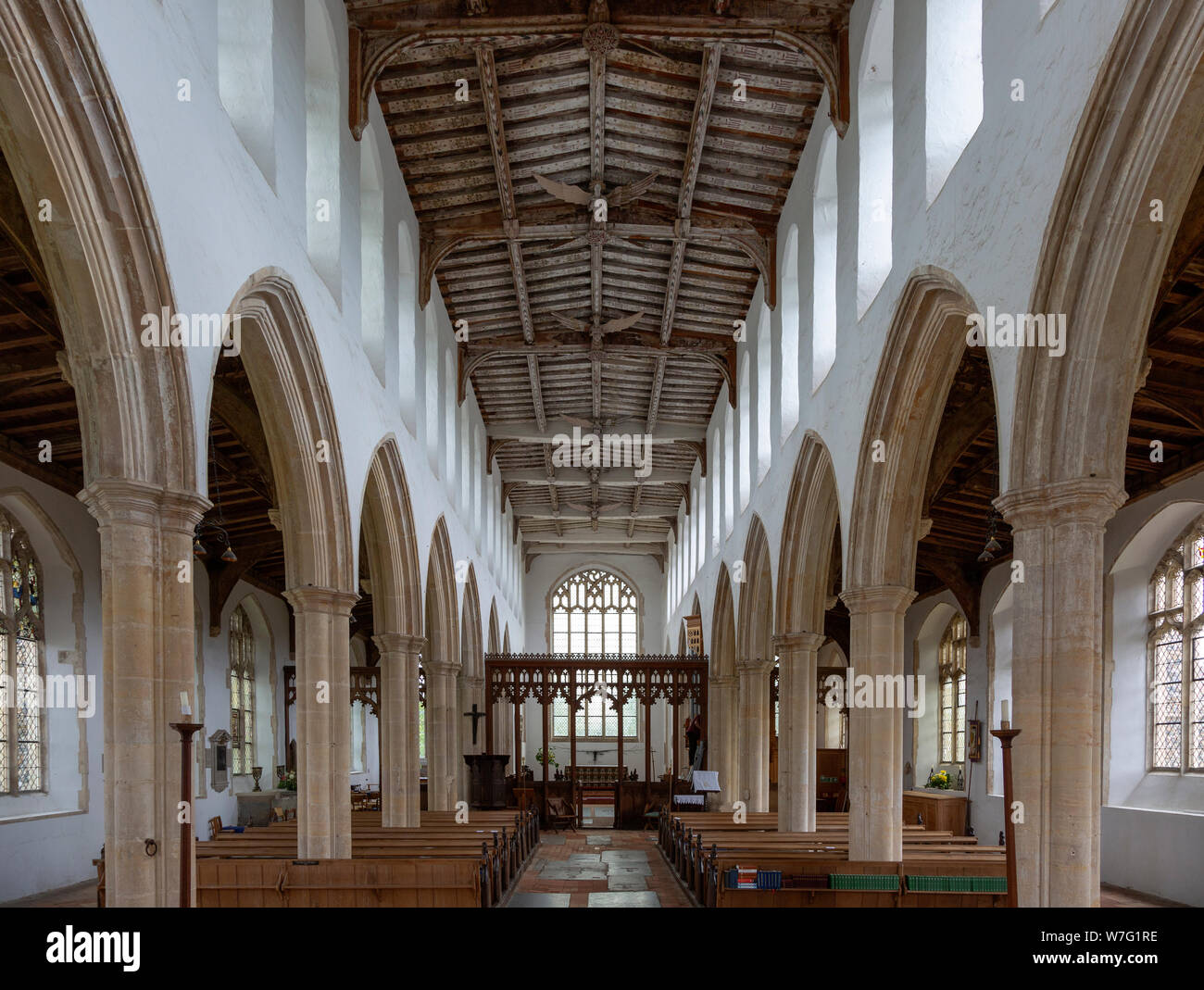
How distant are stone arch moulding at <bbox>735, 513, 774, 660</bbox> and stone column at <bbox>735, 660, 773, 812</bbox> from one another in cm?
22

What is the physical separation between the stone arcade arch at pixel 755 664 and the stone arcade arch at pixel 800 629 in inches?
101

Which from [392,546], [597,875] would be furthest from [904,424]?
[597,875]

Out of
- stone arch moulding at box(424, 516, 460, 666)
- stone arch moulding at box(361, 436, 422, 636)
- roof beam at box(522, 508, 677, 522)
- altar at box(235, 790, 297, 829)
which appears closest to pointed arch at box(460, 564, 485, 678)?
stone arch moulding at box(424, 516, 460, 666)

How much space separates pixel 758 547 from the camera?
1656 centimetres

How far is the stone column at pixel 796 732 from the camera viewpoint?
13.6 meters

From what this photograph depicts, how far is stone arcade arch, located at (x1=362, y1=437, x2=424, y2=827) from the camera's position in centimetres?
1316

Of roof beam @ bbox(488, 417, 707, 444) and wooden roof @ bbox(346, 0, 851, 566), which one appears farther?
roof beam @ bbox(488, 417, 707, 444)

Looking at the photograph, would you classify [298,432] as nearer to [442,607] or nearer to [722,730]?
[442,607]

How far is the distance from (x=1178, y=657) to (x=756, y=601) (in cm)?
571

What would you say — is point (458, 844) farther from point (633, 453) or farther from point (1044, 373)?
point (633, 453)

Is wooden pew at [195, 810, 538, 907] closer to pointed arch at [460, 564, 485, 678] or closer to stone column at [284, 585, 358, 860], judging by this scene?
stone column at [284, 585, 358, 860]

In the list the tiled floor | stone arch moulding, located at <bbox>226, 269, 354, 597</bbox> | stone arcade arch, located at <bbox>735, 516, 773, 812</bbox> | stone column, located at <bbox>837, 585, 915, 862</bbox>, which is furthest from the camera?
stone arcade arch, located at <bbox>735, 516, 773, 812</bbox>

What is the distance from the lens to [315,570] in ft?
32.8

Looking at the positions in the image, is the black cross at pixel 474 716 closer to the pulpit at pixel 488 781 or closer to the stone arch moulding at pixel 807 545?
the pulpit at pixel 488 781
